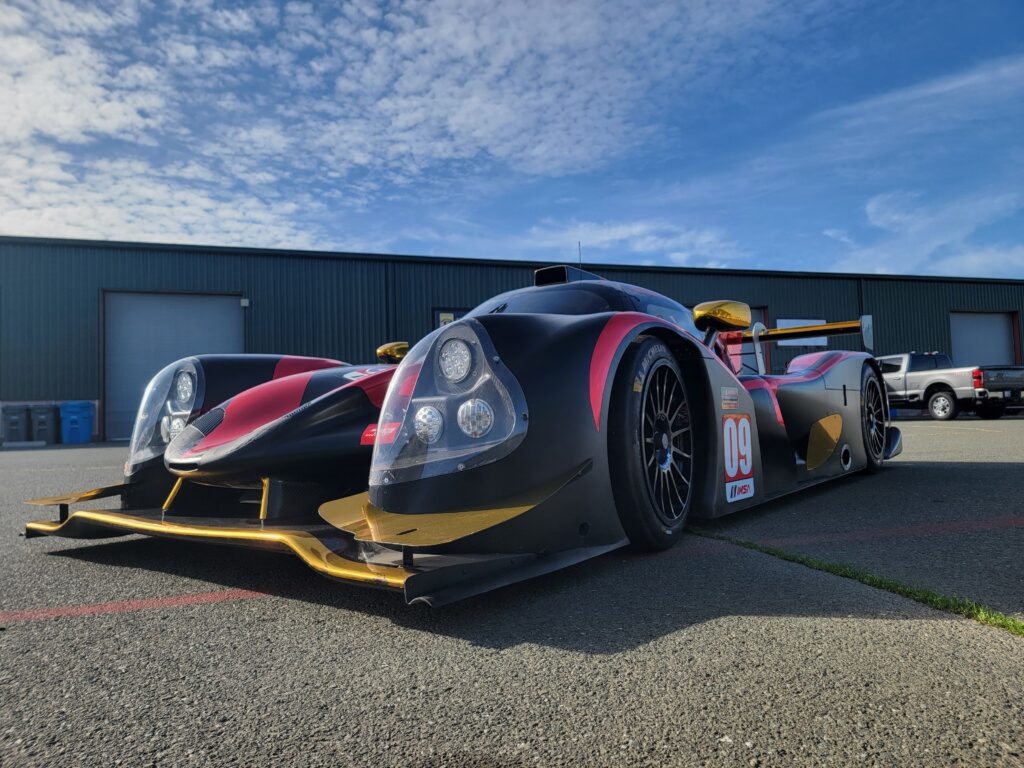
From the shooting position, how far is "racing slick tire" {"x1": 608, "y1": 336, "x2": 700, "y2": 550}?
2.60 m

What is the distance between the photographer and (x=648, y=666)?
5.57 ft

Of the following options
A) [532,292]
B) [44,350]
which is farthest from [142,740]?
[44,350]

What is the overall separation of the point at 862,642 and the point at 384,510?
1.44 metres

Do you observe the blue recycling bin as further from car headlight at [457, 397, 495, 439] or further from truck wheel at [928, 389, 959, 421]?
truck wheel at [928, 389, 959, 421]

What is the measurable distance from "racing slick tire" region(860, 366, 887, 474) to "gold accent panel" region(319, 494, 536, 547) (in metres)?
4.13

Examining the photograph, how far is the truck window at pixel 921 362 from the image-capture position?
1762 cm

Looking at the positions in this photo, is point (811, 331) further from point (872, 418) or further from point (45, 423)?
point (45, 423)

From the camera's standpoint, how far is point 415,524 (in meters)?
2.18

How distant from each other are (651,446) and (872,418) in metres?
3.70

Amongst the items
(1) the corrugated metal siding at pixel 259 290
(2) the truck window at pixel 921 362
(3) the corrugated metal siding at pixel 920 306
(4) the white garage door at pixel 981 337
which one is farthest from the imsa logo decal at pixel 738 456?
(4) the white garage door at pixel 981 337

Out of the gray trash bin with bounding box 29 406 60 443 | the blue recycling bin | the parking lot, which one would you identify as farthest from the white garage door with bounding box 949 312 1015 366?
the gray trash bin with bounding box 29 406 60 443

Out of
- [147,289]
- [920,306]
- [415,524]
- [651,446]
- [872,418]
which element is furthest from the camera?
[920,306]

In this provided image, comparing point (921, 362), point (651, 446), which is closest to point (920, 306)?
point (921, 362)

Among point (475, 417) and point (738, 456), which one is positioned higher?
point (475, 417)
